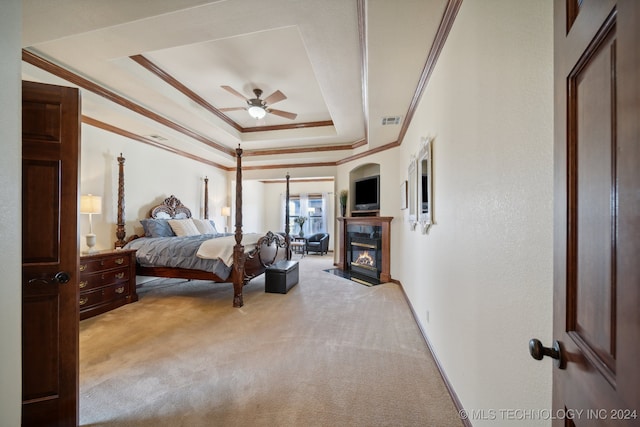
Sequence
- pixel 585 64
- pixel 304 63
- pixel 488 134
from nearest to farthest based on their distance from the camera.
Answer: pixel 585 64
pixel 488 134
pixel 304 63

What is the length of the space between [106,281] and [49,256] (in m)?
2.40

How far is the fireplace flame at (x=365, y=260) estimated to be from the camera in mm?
5202

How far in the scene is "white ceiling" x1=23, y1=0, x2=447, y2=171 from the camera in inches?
75.4

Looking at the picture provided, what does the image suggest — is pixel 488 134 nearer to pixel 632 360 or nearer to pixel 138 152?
pixel 632 360

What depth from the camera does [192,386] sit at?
1.86m

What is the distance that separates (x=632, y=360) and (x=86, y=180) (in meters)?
5.29

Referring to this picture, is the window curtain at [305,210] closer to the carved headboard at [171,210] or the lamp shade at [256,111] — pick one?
the carved headboard at [171,210]

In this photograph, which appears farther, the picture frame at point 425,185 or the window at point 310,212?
the window at point 310,212

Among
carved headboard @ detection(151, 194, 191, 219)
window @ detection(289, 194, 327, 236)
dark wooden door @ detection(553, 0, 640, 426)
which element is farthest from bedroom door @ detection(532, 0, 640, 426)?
window @ detection(289, 194, 327, 236)

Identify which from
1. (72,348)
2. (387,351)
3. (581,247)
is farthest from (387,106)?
(72,348)

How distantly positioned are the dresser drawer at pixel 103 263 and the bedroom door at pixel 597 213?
13.8 ft

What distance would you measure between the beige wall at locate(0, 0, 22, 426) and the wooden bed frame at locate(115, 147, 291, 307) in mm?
2449

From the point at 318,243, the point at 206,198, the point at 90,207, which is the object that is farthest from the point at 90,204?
the point at 318,243

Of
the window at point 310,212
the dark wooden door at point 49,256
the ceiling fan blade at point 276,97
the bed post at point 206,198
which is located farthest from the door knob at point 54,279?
the window at point 310,212
